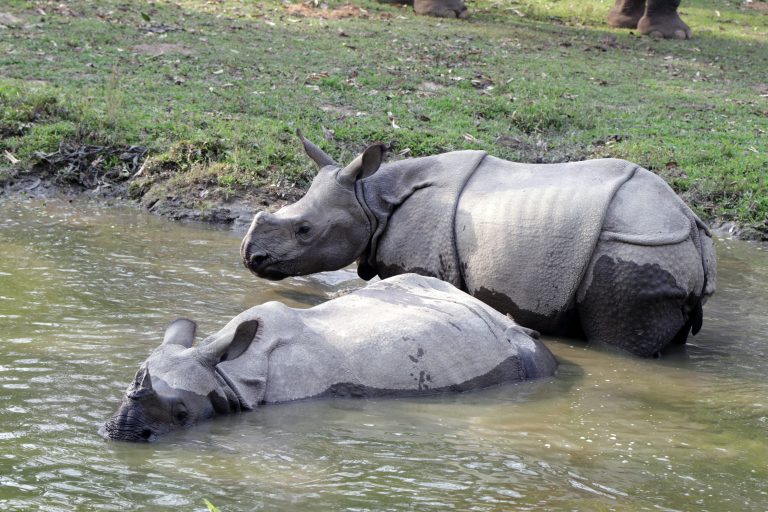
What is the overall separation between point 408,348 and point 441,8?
15728 millimetres

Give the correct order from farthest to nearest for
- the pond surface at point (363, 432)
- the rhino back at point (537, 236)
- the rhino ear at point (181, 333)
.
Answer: the rhino back at point (537, 236), the rhino ear at point (181, 333), the pond surface at point (363, 432)

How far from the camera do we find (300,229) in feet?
30.1

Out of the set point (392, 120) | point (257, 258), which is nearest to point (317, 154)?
point (257, 258)

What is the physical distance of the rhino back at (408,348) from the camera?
6781 mm

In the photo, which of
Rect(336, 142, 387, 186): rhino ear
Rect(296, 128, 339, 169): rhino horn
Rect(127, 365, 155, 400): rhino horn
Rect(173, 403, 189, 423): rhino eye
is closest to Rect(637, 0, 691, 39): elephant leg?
Rect(296, 128, 339, 169): rhino horn

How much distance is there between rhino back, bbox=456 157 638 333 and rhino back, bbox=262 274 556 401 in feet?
2.72

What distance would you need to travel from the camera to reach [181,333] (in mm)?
6641

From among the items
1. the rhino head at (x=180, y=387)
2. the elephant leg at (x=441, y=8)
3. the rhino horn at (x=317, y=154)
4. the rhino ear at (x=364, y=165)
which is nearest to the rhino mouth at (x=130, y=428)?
the rhino head at (x=180, y=387)

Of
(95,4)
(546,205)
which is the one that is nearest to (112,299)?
(546,205)

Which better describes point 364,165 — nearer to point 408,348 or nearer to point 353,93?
point 408,348

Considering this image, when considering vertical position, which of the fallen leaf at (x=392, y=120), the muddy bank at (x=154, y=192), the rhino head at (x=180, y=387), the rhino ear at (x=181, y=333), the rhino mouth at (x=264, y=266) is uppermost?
the fallen leaf at (x=392, y=120)

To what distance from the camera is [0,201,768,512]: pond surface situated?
5336 mm

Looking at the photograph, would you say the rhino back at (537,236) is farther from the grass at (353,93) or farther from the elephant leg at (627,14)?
the elephant leg at (627,14)

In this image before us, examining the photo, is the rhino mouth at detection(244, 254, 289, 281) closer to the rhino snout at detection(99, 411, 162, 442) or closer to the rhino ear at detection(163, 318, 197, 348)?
the rhino ear at detection(163, 318, 197, 348)
